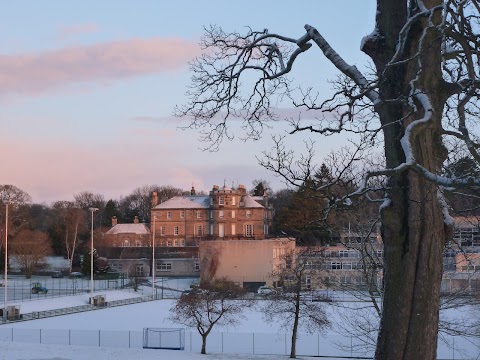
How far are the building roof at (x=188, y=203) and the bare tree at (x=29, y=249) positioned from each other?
61.2 feet

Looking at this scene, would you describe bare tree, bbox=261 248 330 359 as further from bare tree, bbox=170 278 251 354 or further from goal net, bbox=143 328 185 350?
goal net, bbox=143 328 185 350

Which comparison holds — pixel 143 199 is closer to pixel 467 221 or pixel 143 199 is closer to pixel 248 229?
pixel 248 229

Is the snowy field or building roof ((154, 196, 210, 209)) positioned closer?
the snowy field

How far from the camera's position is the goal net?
3287cm

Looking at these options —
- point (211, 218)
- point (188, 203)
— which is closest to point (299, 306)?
point (211, 218)

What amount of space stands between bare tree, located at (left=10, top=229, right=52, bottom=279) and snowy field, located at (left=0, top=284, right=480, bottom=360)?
23846 mm

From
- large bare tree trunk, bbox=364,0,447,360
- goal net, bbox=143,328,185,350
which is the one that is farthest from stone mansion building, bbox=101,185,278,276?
large bare tree trunk, bbox=364,0,447,360

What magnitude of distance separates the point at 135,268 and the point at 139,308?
26.7 m

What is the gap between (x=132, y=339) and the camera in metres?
34.7

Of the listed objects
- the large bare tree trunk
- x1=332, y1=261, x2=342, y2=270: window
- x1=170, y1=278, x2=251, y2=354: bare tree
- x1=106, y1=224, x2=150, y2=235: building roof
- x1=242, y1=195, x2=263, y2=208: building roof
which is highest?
x1=242, y1=195, x2=263, y2=208: building roof

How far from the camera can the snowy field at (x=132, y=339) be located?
27.2 m

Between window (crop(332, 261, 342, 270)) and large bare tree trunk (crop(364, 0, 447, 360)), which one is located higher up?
large bare tree trunk (crop(364, 0, 447, 360))

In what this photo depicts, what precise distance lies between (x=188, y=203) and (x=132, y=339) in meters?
57.8

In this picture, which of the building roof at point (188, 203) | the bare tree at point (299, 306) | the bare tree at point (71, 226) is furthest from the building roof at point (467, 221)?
the building roof at point (188, 203)
